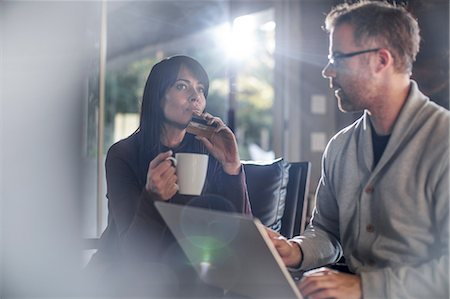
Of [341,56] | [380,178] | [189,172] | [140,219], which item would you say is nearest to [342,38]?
[341,56]

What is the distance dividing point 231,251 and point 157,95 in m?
0.36

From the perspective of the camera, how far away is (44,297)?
108cm

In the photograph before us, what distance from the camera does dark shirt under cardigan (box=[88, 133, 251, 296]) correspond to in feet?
2.89

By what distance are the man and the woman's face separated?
24 centimetres

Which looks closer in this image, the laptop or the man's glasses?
the laptop

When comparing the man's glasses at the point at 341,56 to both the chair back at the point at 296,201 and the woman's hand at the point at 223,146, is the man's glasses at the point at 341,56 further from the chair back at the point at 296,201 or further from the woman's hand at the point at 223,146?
the chair back at the point at 296,201

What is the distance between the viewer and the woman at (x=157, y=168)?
2.91 feet

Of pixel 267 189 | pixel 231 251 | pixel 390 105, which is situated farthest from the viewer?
pixel 267 189

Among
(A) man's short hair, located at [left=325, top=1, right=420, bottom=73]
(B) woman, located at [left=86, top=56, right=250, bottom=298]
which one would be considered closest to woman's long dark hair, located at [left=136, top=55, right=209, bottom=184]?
(B) woman, located at [left=86, top=56, right=250, bottom=298]

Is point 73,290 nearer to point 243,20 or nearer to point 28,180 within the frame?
point 28,180

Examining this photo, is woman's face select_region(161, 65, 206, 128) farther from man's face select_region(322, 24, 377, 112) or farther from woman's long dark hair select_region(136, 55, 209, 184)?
man's face select_region(322, 24, 377, 112)

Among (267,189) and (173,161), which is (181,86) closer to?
(173,161)

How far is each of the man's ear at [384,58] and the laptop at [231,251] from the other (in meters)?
0.37

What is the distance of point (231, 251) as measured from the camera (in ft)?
2.42
